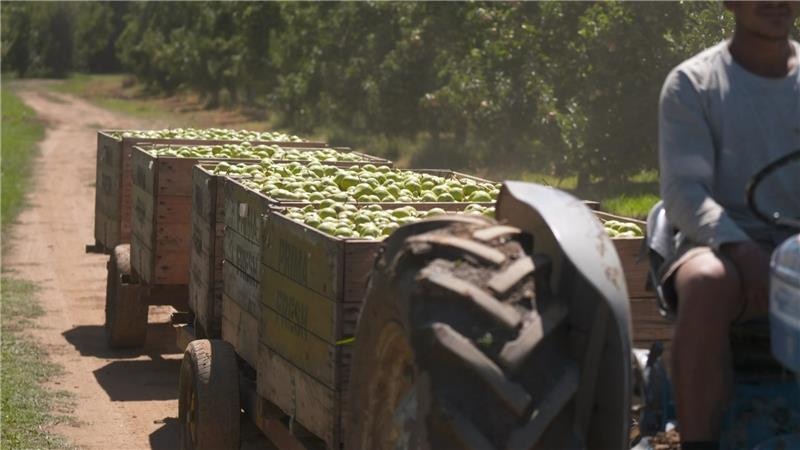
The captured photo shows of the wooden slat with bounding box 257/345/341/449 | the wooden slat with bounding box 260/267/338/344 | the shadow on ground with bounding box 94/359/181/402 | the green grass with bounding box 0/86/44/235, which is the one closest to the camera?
the wooden slat with bounding box 257/345/341/449

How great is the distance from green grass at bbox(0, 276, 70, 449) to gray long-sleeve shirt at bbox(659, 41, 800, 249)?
5191mm

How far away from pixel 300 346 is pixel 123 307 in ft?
17.0

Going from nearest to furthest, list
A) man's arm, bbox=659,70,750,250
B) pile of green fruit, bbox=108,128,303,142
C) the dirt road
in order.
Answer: man's arm, bbox=659,70,750,250 → the dirt road → pile of green fruit, bbox=108,128,303,142

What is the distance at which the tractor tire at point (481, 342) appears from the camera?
11.6 ft

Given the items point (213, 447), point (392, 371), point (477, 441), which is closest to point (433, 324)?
point (477, 441)

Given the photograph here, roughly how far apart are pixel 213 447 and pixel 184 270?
268 cm

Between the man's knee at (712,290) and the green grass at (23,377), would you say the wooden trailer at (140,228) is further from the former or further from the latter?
the man's knee at (712,290)

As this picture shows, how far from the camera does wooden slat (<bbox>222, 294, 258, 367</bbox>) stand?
21.9 feet

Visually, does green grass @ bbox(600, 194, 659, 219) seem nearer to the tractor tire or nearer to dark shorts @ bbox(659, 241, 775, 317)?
dark shorts @ bbox(659, 241, 775, 317)

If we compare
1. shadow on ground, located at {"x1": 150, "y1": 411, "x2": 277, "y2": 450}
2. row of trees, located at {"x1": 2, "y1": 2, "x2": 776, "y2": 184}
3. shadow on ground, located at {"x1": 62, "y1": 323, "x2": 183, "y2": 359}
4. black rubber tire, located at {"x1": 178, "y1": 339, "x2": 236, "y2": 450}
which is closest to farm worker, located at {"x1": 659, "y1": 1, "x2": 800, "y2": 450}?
black rubber tire, located at {"x1": 178, "y1": 339, "x2": 236, "y2": 450}

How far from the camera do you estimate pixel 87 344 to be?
37.2 feet

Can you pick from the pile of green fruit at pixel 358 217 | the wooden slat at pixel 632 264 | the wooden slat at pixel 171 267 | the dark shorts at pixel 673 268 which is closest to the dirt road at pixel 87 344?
the wooden slat at pixel 171 267

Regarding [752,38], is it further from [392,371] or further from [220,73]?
[220,73]

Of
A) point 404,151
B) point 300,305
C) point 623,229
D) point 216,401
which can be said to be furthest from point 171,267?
point 404,151
